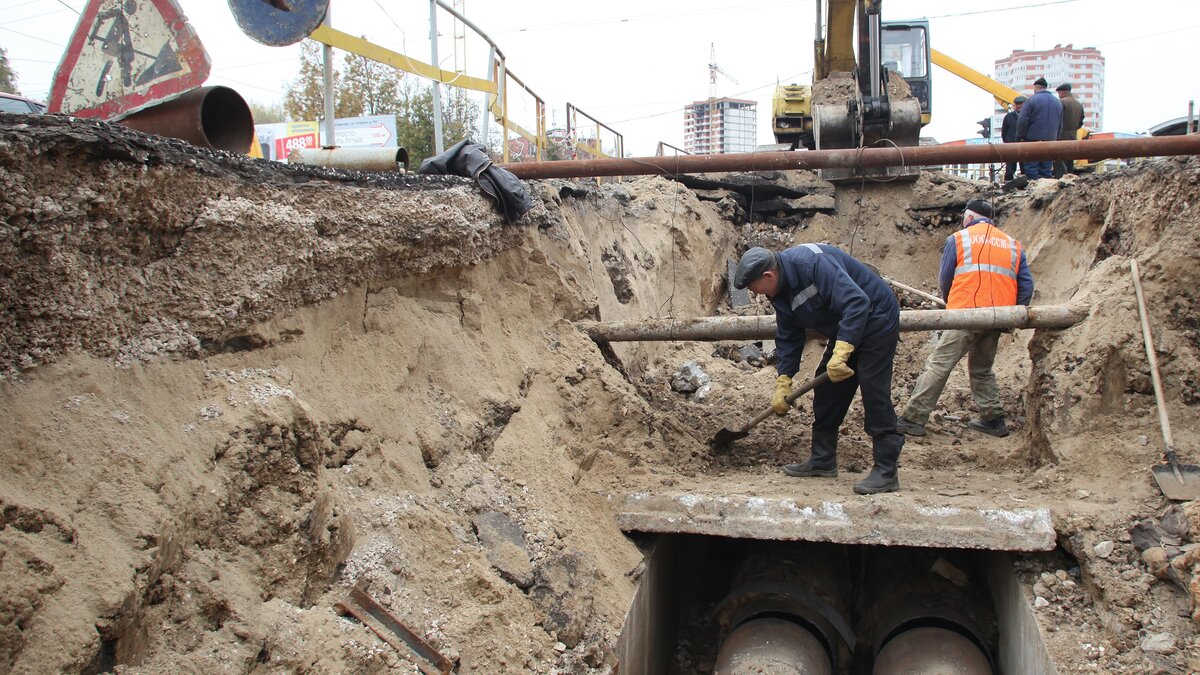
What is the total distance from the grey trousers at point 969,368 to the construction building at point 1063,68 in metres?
47.8

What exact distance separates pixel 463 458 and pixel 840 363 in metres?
2.09

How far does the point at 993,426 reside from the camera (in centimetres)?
597

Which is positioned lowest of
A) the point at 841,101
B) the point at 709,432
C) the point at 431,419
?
the point at 709,432

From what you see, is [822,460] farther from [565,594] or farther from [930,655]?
[565,594]

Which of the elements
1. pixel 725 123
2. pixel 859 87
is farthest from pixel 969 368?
pixel 725 123

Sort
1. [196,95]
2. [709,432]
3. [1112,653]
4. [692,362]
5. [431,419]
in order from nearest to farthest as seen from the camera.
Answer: [196,95] < [1112,653] < [431,419] < [709,432] < [692,362]

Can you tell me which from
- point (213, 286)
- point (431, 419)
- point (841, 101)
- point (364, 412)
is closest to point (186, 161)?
point (213, 286)

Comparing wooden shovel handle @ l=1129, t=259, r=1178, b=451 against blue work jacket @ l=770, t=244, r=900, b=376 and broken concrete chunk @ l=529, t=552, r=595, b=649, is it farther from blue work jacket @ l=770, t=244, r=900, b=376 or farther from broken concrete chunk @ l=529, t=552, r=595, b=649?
broken concrete chunk @ l=529, t=552, r=595, b=649

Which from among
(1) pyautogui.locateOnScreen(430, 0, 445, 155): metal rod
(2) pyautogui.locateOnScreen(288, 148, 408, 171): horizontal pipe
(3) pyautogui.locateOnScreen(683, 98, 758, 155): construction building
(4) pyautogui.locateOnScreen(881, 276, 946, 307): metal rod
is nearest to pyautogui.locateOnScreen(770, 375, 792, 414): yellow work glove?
(4) pyautogui.locateOnScreen(881, 276, 946, 307): metal rod

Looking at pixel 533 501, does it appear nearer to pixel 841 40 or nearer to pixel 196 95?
pixel 196 95

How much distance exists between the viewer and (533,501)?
13.6 feet

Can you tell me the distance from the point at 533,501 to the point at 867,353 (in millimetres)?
2057

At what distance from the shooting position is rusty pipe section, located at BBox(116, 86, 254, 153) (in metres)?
3.45

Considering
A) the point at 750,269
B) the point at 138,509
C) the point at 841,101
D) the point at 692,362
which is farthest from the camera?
the point at 841,101
